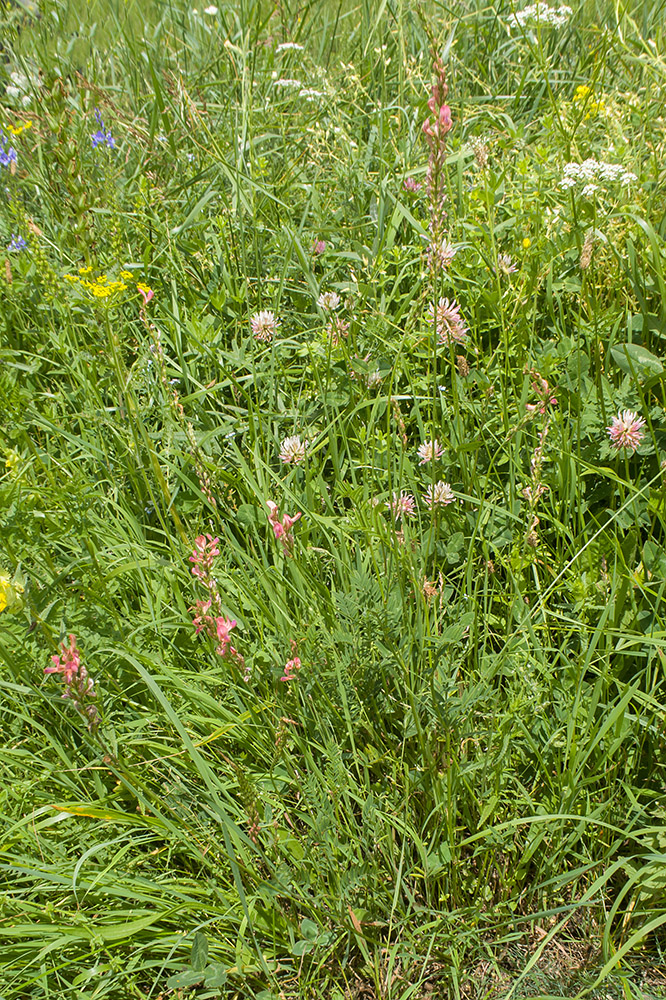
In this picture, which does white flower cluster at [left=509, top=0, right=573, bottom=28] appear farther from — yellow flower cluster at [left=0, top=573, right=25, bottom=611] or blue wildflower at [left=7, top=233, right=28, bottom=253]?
yellow flower cluster at [left=0, top=573, right=25, bottom=611]

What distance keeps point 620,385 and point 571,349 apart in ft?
0.53

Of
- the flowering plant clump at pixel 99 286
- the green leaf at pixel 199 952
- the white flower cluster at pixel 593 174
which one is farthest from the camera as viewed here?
the white flower cluster at pixel 593 174

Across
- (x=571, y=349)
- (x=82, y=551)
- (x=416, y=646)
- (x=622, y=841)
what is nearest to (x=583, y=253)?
(x=571, y=349)

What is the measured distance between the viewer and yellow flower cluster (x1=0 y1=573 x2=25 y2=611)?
4.49 feet

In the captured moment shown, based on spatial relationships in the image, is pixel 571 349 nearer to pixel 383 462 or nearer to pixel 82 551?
pixel 383 462

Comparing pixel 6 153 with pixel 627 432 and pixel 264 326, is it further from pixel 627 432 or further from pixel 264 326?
pixel 627 432

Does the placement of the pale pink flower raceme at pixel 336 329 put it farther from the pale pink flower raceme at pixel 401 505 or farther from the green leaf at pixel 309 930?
the green leaf at pixel 309 930

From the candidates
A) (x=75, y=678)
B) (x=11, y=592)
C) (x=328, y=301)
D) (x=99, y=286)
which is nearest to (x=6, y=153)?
(x=99, y=286)

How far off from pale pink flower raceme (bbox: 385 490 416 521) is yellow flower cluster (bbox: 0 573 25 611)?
738 mm

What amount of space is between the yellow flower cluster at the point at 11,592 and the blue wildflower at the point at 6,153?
221 centimetres

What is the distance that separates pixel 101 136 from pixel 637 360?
7.76ft

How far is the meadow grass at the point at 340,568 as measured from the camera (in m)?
1.33

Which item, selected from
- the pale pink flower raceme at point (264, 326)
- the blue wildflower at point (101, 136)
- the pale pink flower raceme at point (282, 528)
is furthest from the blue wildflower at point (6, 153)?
the pale pink flower raceme at point (282, 528)

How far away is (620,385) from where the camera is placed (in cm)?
190
